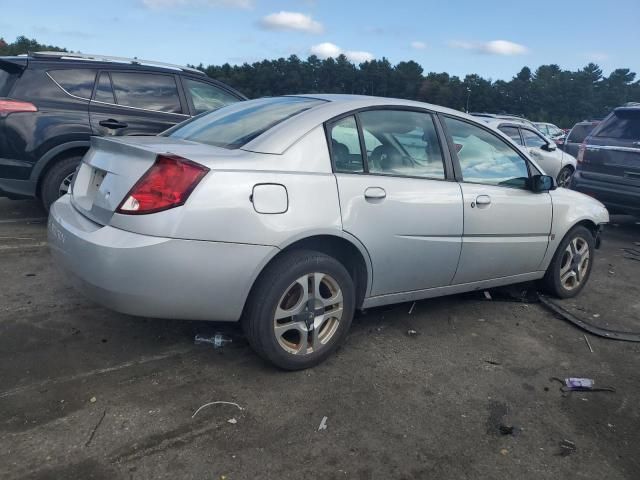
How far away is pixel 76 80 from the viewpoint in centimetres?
593

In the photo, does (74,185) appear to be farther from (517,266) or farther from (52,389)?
(517,266)

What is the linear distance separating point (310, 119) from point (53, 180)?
377 cm

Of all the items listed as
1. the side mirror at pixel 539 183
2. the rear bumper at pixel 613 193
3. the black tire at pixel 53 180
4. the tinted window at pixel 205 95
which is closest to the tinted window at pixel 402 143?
the side mirror at pixel 539 183

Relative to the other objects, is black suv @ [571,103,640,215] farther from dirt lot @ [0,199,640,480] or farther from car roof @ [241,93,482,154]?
car roof @ [241,93,482,154]

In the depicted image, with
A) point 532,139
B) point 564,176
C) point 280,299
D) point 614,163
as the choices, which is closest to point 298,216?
point 280,299

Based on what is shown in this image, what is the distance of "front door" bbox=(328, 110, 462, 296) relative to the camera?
10.7 feet

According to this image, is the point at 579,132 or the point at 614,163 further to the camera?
the point at 579,132

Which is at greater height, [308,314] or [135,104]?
[135,104]

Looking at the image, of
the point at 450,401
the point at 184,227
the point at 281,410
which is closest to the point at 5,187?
the point at 184,227

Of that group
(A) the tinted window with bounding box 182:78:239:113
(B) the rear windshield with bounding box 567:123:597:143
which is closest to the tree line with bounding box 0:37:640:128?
(B) the rear windshield with bounding box 567:123:597:143

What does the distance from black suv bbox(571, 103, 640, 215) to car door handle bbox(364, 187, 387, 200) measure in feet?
17.5

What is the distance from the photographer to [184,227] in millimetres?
2668

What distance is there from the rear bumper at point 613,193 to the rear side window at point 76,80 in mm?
6653

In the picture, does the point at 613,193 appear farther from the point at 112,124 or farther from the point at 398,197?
the point at 112,124
